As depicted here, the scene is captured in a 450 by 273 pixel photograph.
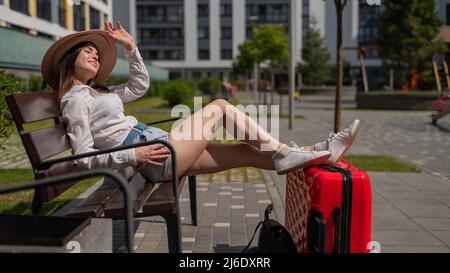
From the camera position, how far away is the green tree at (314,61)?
6156cm

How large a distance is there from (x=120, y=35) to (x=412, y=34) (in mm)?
28656

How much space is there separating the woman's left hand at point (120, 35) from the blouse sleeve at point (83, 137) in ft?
1.87

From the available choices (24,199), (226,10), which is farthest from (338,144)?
(226,10)

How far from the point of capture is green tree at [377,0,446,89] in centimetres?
2980

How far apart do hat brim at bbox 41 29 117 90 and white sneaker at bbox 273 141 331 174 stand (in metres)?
1.35

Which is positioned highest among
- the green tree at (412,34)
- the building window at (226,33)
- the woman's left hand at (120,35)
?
the building window at (226,33)

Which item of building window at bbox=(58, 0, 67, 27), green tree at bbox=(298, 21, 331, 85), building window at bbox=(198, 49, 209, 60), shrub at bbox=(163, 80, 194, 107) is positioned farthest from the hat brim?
building window at bbox=(198, 49, 209, 60)

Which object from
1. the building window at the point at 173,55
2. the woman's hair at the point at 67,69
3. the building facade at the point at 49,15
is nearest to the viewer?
the woman's hair at the point at 67,69

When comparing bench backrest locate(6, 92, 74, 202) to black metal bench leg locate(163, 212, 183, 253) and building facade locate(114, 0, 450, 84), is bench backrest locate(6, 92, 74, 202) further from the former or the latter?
building facade locate(114, 0, 450, 84)

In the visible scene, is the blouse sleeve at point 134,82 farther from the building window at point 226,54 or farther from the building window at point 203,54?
the building window at point 226,54

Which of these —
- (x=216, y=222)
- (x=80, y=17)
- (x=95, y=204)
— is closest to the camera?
(x=95, y=204)

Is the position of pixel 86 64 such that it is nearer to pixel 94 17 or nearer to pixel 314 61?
pixel 94 17

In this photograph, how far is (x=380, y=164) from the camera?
27.6ft

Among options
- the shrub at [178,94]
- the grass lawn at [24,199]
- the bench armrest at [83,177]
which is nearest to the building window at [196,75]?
the shrub at [178,94]
